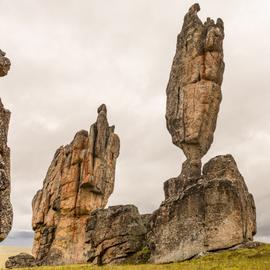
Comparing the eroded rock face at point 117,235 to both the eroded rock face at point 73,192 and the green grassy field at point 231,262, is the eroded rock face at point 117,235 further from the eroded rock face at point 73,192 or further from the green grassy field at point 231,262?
the eroded rock face at point 73,192

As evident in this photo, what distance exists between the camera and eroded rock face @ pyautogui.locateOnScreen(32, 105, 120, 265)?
73.9 meters

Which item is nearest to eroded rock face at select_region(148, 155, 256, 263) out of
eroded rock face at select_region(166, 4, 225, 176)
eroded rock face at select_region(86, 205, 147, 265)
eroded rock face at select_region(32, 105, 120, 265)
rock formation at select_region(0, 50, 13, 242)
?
eroded rock face at select_region(86, 205, 147, 265)

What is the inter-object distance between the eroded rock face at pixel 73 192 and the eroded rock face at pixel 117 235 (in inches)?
1047

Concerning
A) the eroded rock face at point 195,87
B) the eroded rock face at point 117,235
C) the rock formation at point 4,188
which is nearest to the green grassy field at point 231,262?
the eroded rock face at point 117,235

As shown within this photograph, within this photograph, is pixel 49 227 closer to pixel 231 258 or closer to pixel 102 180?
pixel 102 180

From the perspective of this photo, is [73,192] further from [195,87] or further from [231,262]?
[231,262]

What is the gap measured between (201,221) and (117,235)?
9.39 meters

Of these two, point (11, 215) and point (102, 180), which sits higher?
point (102, 180)

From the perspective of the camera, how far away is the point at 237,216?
124ft

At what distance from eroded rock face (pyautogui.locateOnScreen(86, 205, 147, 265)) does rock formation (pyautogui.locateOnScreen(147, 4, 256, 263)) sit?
2721mm

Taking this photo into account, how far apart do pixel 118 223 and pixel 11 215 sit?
1253 inches

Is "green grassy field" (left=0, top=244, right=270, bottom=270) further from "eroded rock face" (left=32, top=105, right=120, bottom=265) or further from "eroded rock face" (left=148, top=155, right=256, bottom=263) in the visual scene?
"eroded rock face" (left=32, top=105, right=120, bottom=265)

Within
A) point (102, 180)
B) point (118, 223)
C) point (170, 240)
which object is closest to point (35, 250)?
point (102, 180)

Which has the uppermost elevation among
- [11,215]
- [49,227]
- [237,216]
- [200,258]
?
[49,227]
